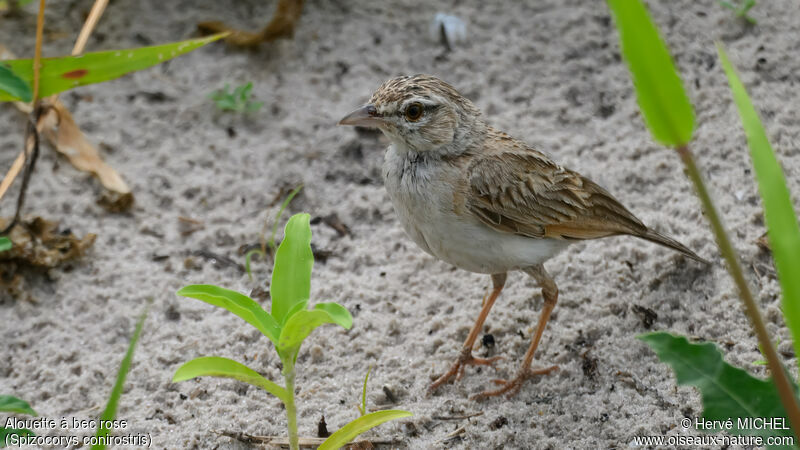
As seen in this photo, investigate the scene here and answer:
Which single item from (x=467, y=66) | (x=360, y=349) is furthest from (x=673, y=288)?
(x=467, y=66)

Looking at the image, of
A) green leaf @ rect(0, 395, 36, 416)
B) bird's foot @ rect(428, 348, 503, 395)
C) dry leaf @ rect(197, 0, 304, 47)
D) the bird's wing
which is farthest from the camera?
dry leaf @ rect(197, 0, 304, 47)

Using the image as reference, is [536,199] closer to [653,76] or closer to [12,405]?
[653,76]

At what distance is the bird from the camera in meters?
3.79

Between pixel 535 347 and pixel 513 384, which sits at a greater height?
pixel 535 347

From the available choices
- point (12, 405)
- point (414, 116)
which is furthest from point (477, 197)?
point (12, 405)

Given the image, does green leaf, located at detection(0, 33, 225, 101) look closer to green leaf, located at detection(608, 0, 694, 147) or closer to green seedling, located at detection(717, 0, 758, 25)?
green leaf, located at detection(608, 0, 694, 147)

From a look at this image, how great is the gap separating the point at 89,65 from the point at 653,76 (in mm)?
3427

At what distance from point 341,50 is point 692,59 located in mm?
2705

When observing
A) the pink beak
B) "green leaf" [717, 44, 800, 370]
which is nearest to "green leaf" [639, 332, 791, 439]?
"green leaf" [717, 44, 800, 370]

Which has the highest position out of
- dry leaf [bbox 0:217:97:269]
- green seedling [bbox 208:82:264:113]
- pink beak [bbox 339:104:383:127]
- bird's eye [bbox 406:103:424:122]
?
green seedling [bbox 208:82:264:113]

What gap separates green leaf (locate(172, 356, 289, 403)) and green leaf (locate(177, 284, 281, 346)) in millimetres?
155

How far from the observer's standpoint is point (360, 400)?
388cm

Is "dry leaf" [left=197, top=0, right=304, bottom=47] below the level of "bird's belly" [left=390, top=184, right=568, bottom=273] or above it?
above

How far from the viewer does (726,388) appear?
2.53 metres
